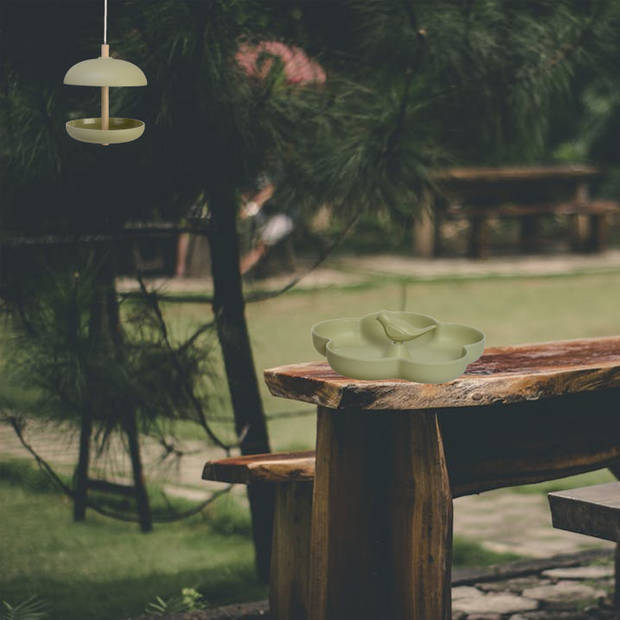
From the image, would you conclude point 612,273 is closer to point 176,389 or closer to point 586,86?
point 586,86

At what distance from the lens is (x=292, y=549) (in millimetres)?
3299

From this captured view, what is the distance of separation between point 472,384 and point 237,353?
148cm

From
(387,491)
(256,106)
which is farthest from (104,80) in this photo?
(387,491)

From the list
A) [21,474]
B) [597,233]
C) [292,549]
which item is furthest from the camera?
[597,233]

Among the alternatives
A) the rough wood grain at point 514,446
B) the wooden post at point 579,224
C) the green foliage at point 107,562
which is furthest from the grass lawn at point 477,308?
the rough wood grain at point 514,446

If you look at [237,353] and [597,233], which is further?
[597,233]

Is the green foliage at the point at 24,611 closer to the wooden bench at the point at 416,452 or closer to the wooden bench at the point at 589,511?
the wooden bench at the point at 416,452

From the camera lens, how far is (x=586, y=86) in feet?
56.2

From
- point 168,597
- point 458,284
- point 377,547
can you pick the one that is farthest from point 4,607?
point 458,284

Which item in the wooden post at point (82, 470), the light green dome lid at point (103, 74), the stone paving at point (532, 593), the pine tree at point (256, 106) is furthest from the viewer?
the wooden post at point (82, 470)

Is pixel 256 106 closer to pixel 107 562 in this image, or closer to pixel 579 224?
pixel 107 562

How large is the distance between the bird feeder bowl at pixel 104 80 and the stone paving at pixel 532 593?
1481mm

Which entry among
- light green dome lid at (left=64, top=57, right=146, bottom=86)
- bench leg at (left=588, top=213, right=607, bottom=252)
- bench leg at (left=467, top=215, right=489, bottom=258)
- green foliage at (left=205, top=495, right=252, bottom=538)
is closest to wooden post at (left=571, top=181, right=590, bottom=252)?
bench leg at (left=588, top=213, right=607, bottom=252)

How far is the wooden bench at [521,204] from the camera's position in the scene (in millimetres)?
13234
